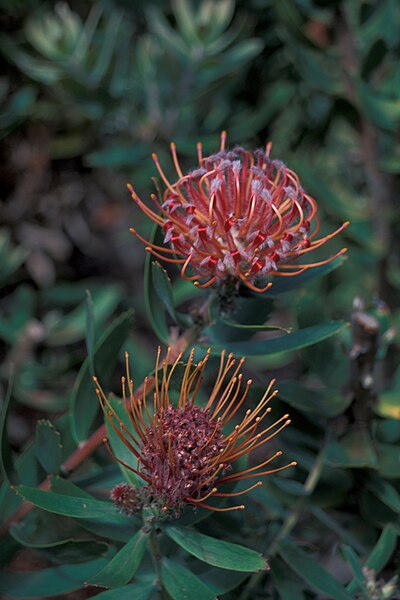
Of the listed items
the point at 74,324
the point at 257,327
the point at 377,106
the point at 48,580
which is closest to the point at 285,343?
the point at 257,327

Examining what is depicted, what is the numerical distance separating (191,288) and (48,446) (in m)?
0.45

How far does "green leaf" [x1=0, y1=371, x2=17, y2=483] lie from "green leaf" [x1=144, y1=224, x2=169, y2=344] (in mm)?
147

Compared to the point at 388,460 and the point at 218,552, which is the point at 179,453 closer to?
the point at 218,552

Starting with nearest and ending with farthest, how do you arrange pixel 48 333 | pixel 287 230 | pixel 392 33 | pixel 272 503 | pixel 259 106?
pixel 287 230, pixel 272 503, pixel 392 33, pixel 48 333, pixel 259 106

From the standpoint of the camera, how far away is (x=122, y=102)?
131cm

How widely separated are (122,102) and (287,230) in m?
0.74

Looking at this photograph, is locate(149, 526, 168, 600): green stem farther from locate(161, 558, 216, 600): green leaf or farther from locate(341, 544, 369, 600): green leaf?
locate(341, 544, 369, 600): green leaf

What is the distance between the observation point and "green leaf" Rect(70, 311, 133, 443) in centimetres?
73

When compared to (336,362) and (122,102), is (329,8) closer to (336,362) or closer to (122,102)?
(122,102)

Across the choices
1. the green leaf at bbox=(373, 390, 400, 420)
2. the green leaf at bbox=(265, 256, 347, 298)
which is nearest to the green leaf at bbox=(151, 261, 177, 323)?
the green leaf at bbox=(265, 256, 347, 298)

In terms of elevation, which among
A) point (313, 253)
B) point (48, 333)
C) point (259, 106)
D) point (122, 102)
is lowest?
point (313, 253)

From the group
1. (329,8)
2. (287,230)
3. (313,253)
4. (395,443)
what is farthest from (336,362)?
(329,8)

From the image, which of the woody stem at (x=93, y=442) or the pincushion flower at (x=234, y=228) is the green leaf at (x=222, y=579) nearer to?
the woody stem at (x=93, y=442)

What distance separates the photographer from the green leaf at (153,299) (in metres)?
0.69
